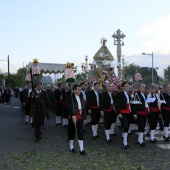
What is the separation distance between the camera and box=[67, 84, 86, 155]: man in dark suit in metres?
8.72

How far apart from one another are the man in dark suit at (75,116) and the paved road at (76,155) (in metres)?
0.45

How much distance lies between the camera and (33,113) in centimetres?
1087

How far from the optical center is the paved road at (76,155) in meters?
7.36

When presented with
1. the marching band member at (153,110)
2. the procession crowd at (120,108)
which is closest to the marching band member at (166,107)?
the procession crowd at (120,108)

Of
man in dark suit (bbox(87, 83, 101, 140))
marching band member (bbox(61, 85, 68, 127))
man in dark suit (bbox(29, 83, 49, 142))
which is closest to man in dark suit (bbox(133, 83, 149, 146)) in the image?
man in dark suit (bbox(87, 83, 101, 140))

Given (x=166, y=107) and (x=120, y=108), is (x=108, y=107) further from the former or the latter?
(x=166, y=107)

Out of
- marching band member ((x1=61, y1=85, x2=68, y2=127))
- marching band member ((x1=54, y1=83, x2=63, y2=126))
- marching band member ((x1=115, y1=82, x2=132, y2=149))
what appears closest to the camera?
marching band member ((x1=115, y1=82, x2=132, y2=149))

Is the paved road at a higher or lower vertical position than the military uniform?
lower

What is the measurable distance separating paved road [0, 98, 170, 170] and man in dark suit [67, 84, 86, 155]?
453 millimetres

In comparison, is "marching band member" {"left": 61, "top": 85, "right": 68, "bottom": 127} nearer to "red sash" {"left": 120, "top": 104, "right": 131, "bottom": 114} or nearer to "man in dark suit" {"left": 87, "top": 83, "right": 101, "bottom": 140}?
"man in dark suit" {"left": 87, "top": 83, "right": 101, "bottom": 140}

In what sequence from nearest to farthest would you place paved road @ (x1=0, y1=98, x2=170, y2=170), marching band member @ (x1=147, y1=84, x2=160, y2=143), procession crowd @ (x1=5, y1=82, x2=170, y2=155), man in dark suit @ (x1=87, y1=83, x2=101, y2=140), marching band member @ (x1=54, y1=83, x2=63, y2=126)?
1. paved road @ (x1=0, y1=98, x2=170, y2=170)
2. procession crowd @ (x1=5, y1=82, x2=170, y2=155)
3. marching band member @ (x1=147, y1=84, x2=160, y2=143)
4. man in dark suit @ (x1=87, y1=83, x2=101, y2=140)
5. marching band member @ (x1=54, y1=83, x2=63, y2=126)

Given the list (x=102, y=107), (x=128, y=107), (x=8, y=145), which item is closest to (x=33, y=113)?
(x=8, y=145)

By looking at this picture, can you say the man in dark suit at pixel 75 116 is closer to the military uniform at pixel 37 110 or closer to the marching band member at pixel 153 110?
the military uniform at pixel 37 110

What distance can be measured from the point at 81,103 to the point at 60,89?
6676 mm
